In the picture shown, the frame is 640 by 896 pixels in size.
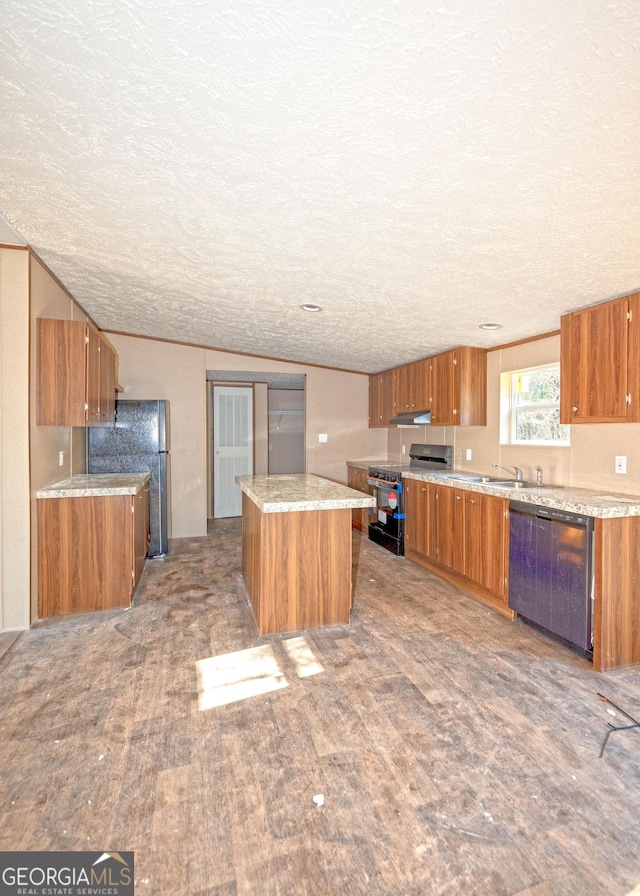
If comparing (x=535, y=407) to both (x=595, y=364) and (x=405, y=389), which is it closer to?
(x=595, y=364)

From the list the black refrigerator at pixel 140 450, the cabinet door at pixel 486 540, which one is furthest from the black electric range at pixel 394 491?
the black refrigerator at pixel 140 450

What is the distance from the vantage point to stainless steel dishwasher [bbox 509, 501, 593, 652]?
239 cm

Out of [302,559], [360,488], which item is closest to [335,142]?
[302,559]

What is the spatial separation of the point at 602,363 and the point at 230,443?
496 cm

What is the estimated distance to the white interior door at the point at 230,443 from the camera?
6398 mm

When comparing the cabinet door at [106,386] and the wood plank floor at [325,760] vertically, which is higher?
the cabinet door at [106,386]

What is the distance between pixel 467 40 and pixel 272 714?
2525 mm

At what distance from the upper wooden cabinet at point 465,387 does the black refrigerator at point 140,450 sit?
10.0ft

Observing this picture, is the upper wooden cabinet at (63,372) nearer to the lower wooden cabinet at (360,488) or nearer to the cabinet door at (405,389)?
the lower wooden cabinet at (360,488)

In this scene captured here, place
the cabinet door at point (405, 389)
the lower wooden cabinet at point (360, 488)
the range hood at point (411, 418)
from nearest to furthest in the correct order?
the range hood at point (411, 418), the cabinet door at point (405, 389), the lower wooden cabinet at point (360, 488)

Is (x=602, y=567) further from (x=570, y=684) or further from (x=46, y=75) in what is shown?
(x=46, y=75)

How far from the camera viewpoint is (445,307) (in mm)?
3119

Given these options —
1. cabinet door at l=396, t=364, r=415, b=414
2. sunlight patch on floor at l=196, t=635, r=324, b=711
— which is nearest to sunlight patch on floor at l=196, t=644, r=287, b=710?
sunlight patch on floor at l=196, t=635, r=324, b=711

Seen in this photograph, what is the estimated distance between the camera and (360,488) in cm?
561
